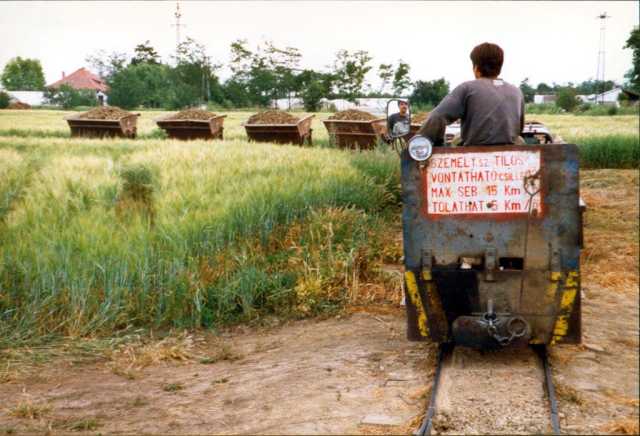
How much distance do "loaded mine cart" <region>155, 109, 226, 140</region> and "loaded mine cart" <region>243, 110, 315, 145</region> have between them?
1359 millimetres

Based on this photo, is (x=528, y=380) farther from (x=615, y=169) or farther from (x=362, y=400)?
(x=615, y=169)

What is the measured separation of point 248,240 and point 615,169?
15.5ft

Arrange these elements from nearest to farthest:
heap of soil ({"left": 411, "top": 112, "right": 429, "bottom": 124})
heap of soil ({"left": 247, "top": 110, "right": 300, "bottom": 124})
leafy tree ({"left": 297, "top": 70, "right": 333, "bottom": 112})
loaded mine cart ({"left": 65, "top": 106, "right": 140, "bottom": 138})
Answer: heap of soil ({"left": 411, "top": 112, "right": 429, "bottom": 124}) < heap of soil ({"left": 247, "top": 110, "right": 300, "bottom": 124}) < loaded mine cart ({"left": 65, "top": 106, "right": 140, "bottom": 138}) < leafy tree ({"left": 297, "top": 70, "right": 333, "bottom": 112})

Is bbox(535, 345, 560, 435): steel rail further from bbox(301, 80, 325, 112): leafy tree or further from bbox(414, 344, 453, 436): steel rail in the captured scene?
bbox(301, 80, 325, 112): leafy tree

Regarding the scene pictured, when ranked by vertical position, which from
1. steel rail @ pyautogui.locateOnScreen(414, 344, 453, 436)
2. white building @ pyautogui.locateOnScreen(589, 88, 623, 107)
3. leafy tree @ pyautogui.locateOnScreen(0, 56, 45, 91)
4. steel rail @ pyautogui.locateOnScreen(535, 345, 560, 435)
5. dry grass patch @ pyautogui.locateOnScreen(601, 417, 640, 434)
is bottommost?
steel rail @ pyautogui.locateOnScreen(414, 344, 453, 436)

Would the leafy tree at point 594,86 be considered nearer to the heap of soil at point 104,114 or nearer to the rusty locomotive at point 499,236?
the rusty locomotive at point 499,236

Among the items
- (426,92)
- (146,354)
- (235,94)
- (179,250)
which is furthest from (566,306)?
(235,94)

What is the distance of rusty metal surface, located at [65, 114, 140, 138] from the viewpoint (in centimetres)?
2427

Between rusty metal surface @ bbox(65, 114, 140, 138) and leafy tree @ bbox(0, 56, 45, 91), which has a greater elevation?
leafy tree @ bbox(0, 56, 45, 91)

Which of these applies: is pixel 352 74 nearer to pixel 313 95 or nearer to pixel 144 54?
pixel 313 95

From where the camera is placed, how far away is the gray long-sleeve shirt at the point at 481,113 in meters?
4.93

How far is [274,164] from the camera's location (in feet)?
37.1

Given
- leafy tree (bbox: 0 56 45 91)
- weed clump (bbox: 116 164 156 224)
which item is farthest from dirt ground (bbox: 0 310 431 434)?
leafy tree (bbox: 0 56 45 91)

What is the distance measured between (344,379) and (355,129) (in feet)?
52.3
